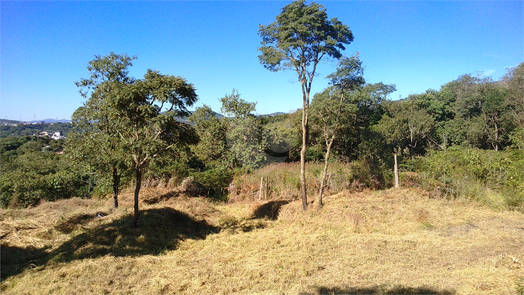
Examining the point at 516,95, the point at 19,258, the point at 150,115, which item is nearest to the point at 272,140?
the point at 150,115

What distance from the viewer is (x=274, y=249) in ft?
21.5

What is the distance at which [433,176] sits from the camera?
1112 centimetres

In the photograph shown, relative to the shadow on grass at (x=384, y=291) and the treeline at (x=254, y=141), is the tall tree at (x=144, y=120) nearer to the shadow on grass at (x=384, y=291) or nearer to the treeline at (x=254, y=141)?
the treeline at (x=254, y=141)

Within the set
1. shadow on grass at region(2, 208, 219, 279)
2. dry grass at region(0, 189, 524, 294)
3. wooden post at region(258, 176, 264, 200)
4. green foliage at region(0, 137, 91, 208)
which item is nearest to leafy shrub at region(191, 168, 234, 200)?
wooden post at region(258, 176, 264, 200)

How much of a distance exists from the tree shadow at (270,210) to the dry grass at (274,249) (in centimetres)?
5

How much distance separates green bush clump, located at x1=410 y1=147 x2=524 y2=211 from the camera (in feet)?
31.3

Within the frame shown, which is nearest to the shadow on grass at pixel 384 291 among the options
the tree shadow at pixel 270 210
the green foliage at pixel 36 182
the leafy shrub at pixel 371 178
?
the tree shadow at pixel 270 210

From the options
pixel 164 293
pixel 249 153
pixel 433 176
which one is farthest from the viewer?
pixel 249 153

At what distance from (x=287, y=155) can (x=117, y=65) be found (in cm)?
1326

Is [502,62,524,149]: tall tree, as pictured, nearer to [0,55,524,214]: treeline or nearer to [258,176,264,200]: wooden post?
[0,55,524,214]: treeline

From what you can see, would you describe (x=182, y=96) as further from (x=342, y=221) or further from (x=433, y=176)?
(x=433, y=176)

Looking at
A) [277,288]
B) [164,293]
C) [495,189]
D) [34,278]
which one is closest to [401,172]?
[495,189]

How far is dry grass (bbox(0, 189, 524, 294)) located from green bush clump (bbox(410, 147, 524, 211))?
0.58 metres

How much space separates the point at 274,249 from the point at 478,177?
9225mm
